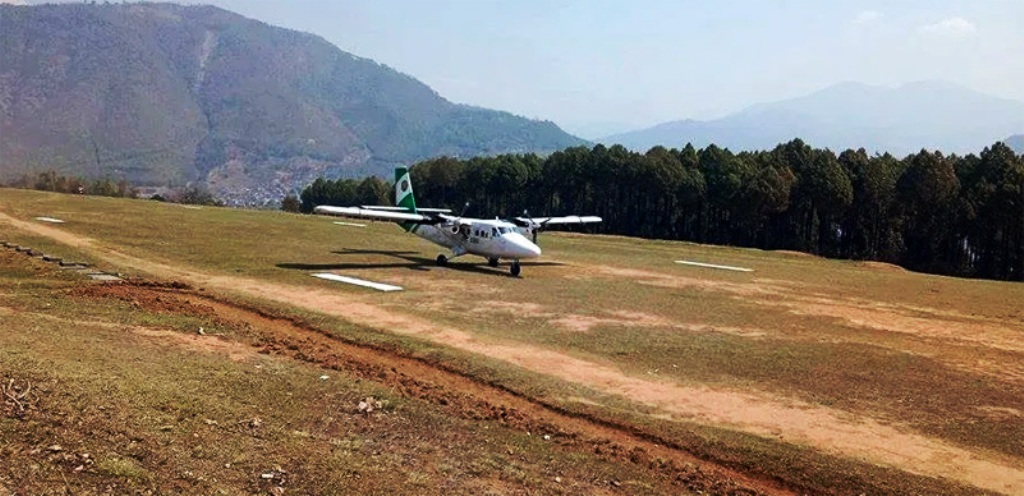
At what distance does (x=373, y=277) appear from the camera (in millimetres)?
32344

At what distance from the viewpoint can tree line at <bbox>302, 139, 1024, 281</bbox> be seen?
64.1m

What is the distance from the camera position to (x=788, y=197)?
73062 mm

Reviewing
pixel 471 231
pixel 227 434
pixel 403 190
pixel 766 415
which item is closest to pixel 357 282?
pixel 471 231

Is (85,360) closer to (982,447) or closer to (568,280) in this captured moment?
(982,447)

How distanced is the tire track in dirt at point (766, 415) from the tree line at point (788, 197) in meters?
56.2

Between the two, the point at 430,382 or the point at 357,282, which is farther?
the point at 357,282

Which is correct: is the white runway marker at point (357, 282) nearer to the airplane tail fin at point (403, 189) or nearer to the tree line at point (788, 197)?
the airplane tail fin at point (403, 189)

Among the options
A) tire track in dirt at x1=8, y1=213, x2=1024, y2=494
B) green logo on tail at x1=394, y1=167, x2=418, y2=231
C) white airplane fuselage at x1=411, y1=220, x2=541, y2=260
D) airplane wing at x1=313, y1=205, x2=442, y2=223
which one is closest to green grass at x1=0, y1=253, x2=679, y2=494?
tire track in dirt at x1=8, y1=213, x2=1024, y2=494

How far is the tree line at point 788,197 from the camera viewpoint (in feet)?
210

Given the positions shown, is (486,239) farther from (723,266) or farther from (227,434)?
(227,434)

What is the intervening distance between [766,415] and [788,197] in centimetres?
6193

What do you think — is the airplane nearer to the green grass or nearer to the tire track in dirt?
the tire track in dirt

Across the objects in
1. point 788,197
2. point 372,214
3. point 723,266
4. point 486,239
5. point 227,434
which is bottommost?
point 227,434

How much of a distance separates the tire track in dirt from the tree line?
56.2 meters
